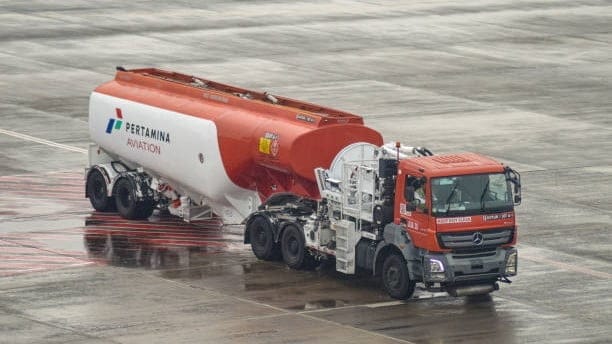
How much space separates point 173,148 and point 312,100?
62.9 ft

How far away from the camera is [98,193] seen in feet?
140

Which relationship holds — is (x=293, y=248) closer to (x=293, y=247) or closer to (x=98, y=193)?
(x=293, y=247)

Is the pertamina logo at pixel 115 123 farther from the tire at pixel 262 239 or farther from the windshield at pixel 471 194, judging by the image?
the windshield at pixel 471 194

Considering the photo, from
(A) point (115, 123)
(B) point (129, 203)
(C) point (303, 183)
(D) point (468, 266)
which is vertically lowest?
(B) point (129, 203)

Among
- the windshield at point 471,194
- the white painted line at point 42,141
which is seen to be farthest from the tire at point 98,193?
the windshield at point 471,194

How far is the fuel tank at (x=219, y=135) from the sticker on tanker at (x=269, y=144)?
0.02 meters

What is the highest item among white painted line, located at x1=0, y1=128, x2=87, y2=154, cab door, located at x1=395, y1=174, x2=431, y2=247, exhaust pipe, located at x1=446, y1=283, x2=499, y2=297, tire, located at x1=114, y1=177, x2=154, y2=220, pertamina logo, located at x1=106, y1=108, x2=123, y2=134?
pertamina logo, located at x1=106, y1=108, x2=123, y2=134

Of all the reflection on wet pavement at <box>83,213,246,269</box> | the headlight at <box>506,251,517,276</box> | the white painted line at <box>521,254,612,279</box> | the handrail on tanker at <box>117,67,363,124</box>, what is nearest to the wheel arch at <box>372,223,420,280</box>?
the headlight at <box>506,251,517,276</box>

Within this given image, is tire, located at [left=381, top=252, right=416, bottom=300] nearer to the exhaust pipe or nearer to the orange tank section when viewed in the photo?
the exhaust pipe

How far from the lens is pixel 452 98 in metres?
59.9

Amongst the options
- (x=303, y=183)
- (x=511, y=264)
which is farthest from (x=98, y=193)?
(x=511, y=264)

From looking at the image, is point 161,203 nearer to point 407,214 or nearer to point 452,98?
point 407,214

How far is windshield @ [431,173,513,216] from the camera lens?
3288cm

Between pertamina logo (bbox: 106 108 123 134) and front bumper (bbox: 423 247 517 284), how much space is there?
11953 millimetres
